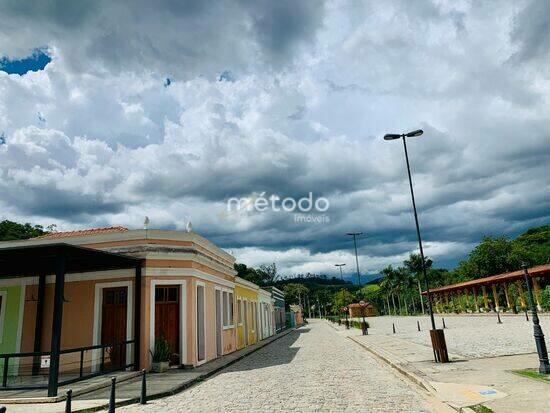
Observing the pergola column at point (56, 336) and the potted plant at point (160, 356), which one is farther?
the potted plant at point (160, 356)

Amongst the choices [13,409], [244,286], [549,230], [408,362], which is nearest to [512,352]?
[408,362]

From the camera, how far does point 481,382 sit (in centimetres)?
899

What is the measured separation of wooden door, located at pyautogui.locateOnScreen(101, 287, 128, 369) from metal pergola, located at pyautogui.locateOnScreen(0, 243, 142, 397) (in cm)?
84

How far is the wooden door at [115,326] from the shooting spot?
14.7 meters

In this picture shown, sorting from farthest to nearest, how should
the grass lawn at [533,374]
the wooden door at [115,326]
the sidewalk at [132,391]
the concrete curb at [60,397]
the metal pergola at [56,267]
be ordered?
1. the wooden door at [115,326]
2. the metal pergola at [56,267]
3. the concrete curb at [60,397]
4. the sidewalk at [132,391]
5. the grass lawn at [533,374]

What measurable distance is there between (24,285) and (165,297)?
504cm

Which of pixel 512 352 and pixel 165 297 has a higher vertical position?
pixel 165 297

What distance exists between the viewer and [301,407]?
7.92m

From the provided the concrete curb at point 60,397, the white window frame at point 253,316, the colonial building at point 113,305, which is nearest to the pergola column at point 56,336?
the concrete curb at point 60,397

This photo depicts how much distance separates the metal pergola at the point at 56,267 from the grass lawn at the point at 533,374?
10565 millimetres

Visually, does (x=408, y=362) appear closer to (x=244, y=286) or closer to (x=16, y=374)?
(x=16, y=374)

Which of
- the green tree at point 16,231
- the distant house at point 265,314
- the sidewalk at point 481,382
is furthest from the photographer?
the green tree at point 16,231

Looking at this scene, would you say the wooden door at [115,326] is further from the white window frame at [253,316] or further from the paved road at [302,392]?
the white window frame at [253,316]

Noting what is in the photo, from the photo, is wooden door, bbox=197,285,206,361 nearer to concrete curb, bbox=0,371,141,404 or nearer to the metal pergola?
the metal pergola
